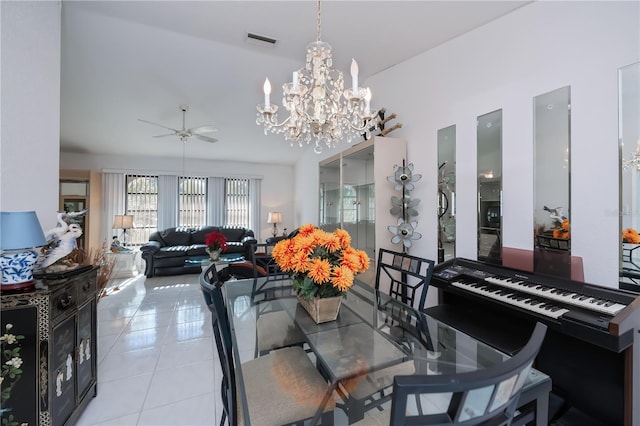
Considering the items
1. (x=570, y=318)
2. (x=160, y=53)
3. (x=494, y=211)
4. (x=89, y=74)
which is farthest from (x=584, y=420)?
(x=89, y=74)

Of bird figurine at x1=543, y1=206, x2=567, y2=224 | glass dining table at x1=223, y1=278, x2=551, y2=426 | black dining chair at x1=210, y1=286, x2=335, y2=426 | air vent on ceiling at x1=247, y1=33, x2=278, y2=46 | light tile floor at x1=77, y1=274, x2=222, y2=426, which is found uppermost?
air vent on ceiling at x1=247, y1=33, x2=278, y2=46

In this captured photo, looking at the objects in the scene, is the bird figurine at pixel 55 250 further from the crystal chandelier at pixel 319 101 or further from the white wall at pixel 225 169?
the white wall at pixel 225 169

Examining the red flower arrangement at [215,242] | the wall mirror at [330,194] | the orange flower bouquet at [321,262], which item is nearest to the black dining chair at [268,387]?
the orange flower bouquet at [321,262]

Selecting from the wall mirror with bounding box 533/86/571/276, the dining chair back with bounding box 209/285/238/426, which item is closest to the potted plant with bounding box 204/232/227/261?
the dining chair back with bounding box 209/285/238/426

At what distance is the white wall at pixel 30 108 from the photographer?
4.40ft

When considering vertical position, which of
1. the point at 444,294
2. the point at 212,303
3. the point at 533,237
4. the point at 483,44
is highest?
the point at 483,44

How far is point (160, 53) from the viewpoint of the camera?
2770 mm

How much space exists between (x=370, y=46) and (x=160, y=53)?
2273 mm

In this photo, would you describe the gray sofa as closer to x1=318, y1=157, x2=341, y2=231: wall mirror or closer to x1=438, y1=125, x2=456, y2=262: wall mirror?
x1=318, y1=157, x2=341, y2=231: wall mirror

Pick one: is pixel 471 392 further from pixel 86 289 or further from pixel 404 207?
pixel 404 207

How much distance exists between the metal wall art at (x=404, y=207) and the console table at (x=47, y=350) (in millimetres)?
2430

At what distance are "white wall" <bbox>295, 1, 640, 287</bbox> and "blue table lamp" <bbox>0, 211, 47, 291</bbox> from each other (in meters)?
2.82

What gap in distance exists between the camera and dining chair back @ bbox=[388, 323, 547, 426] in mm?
472

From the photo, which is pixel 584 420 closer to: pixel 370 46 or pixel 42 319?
pixel 42 319
